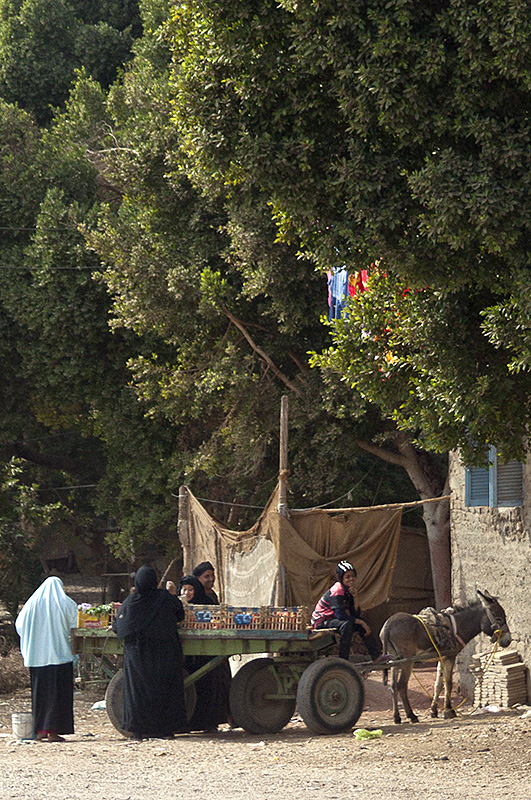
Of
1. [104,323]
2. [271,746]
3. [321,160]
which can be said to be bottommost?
[271,746]

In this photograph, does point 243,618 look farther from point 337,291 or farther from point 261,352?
point 261,352

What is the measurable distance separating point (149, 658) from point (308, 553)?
11.3 ft

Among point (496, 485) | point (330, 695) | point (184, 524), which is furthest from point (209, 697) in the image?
point (184, 524)

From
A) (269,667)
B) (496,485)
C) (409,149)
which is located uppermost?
(409,149)

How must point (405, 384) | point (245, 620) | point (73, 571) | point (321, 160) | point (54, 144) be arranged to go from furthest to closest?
1. point (73, 571)
2. point (54, 144)
3. point (245, 620)
4. point (405, 384)
5. point (321, 160)

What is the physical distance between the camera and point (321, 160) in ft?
25.3

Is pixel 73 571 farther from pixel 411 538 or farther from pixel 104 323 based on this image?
pixel 411 538

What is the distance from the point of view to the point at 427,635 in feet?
34.4

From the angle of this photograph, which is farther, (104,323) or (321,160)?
(104,323)

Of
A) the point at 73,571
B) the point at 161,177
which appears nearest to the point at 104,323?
the point at 161,177

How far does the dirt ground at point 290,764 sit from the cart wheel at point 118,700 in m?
0.18

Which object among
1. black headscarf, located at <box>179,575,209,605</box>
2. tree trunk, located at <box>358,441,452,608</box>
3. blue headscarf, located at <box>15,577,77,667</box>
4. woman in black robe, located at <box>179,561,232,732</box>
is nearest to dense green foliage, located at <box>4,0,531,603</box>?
tree trunk, located at <box>358,441,452,608</box>

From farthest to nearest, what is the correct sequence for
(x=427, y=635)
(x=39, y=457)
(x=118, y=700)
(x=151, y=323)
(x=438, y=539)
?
(x=39, y=457), (x=151, y=323), (x=438, y=539), (x=427, y=635), (x=118, y=700)

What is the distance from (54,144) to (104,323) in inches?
175
